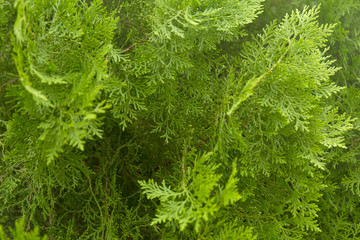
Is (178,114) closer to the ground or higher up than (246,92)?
closer to the ground

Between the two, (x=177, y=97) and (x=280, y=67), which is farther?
(x=177, y=97)

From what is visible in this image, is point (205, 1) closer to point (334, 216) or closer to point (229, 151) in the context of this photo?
point (229, 151)

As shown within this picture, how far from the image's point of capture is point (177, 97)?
102 cm

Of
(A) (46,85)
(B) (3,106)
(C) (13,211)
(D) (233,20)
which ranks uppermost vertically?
(D) (233,20)

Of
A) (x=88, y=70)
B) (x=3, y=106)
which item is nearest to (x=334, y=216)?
(x=88, y=70)

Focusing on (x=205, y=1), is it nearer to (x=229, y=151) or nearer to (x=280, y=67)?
(x=280, y=67)

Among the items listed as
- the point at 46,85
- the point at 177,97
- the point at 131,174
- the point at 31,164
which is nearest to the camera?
the point at 46,85

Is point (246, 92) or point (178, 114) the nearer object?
point (246, 92)

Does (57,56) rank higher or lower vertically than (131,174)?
higher

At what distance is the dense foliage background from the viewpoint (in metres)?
0.73

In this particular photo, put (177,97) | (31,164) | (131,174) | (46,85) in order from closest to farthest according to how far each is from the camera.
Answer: (46,85)
(31,164)
(177,97)
(131,174)

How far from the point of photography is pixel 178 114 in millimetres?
1013

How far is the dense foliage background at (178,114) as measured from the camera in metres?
0.73

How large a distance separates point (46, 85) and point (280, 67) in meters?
0.58
